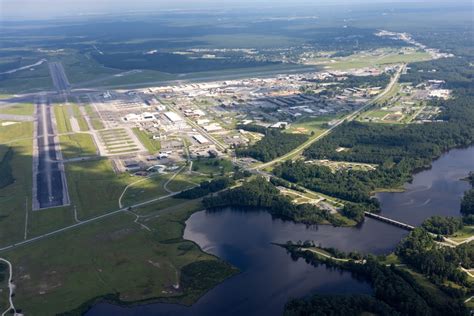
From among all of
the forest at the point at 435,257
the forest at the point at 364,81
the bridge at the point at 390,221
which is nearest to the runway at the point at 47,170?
the bridge at the point at 390,221

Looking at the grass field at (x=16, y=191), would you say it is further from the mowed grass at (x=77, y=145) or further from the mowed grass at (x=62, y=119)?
the mowed grass at (x=62, y=119)

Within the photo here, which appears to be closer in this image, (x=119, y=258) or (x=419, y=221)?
(x=119, y=258)

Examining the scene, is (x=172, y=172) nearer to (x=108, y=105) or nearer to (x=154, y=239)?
(x=154, y=239)

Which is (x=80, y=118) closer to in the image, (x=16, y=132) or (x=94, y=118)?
(x=94, y=118)

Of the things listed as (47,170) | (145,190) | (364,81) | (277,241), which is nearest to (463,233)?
→ (277,241)

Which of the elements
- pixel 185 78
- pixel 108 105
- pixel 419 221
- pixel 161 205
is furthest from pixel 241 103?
pixel 419 221
